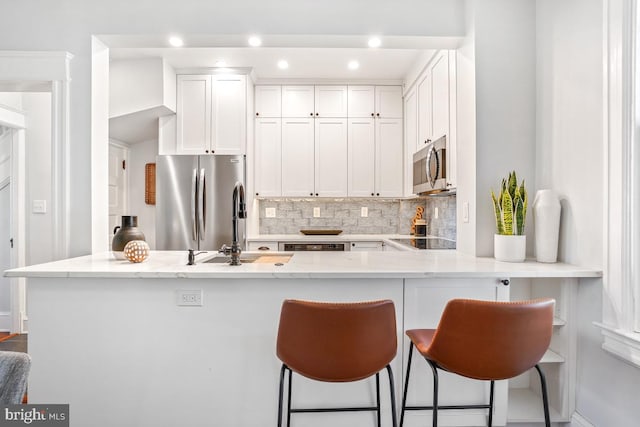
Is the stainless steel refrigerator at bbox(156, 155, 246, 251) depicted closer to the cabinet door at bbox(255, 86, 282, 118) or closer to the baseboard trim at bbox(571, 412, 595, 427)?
the cabinet door at bbox(255, 86, 282, 118)

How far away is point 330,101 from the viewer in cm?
422

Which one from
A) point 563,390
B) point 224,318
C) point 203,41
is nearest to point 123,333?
point 224,318

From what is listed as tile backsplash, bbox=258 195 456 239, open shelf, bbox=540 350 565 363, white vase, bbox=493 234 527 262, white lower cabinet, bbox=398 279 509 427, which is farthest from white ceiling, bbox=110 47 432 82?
open shelf, bbox=540 350 565 363

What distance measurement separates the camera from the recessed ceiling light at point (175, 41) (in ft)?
7.76

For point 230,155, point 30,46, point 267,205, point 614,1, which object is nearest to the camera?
point 614,1

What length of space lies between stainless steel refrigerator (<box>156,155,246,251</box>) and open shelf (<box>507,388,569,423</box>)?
108 inches

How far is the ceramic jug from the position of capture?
79.9 inches

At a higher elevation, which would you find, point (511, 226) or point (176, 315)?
point (511, 226)

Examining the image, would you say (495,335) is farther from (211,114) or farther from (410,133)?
(211,114)

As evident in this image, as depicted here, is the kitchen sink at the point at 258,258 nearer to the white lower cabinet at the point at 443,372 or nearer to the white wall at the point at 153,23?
the white lower cabinet at the point at 443,372

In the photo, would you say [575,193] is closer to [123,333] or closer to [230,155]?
[123,333]

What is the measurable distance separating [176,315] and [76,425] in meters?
0.75

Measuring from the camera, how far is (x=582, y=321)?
1838mm

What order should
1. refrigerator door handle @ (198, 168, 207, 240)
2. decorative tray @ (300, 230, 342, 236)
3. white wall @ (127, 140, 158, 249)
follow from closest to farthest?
1. refrigerator door handle @ (198, 168, 207, 240)
2. decorative tray @ (300, 230, 342, 236)
3. white wall @ (127, 140, 158, 249)
